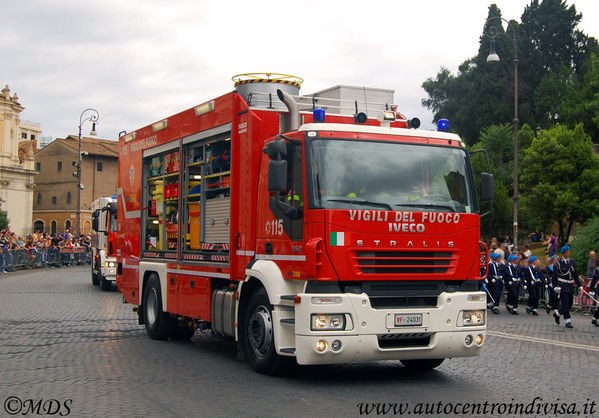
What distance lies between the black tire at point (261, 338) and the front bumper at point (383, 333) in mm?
683

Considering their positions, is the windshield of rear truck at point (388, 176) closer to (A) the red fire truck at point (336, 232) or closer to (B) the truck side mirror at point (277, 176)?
(A) the red fire truck at point (336, 232)

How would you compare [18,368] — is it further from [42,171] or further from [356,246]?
[42,171]

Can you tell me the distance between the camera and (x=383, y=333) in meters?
8.37

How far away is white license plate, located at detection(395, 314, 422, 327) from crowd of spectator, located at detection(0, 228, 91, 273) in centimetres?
3446

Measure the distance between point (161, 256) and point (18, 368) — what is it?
330cm

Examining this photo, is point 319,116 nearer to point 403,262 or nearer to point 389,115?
point 389,115

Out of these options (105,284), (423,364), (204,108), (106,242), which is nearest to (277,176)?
(204,108)

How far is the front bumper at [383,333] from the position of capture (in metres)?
8.18

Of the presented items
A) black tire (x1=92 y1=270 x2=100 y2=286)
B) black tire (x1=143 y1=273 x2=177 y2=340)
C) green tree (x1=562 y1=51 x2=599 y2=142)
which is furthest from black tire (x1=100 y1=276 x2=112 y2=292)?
green tree (x1=562 y1=51 x2=599 y2=142)

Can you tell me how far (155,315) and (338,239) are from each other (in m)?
5.65

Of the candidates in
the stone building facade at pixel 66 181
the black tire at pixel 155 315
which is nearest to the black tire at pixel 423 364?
the black tire at pixel 155 315

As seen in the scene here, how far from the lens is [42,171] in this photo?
98.8m

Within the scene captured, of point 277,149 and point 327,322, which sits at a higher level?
point 277,149

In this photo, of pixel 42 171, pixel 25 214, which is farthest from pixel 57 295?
pixel 42 171
